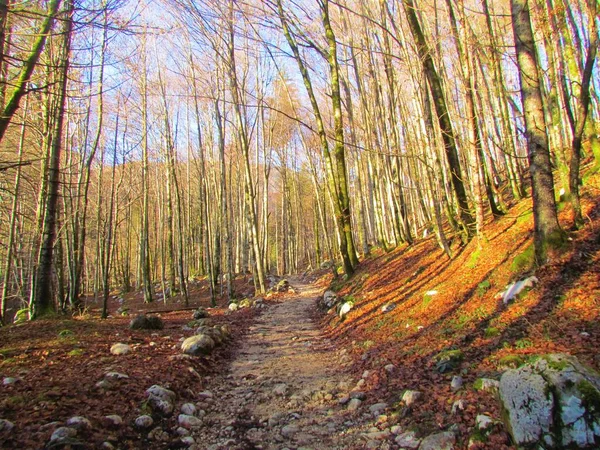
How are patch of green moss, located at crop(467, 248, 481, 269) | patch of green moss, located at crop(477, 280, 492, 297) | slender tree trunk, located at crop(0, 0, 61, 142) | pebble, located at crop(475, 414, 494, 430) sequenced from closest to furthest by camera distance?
1. pebble, located at crop(475, 414, 494, 430)
2. slender tree trunk, located at crop(0, 0, 61, 142)
3. patch of green moss, located at crop(477, 280, 492, 297)
4. patch of green moss, located at crop(467, 248, 481, 269)

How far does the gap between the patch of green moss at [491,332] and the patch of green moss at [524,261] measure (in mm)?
1454

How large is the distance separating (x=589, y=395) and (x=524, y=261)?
3.66 metres

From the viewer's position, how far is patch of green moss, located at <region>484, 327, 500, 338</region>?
13.6 ft

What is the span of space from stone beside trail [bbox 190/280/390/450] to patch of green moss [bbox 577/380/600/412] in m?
1.57

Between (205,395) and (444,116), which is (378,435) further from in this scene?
(444,116)

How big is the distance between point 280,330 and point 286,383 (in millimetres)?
3632

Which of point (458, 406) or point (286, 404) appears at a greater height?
point (458, 406)

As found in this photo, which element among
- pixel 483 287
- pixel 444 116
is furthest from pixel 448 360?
pixel 444 116

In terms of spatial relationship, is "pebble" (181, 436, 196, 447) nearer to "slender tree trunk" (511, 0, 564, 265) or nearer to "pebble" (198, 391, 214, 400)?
"pebble" (198, 391, 214, 400)

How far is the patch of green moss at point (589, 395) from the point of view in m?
2.11

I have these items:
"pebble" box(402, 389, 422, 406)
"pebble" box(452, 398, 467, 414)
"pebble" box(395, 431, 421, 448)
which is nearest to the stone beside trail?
"pebble" box(395, 431, 421, 448)

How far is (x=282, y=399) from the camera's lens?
428cm

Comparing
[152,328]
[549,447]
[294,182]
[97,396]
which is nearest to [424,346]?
[549,447]

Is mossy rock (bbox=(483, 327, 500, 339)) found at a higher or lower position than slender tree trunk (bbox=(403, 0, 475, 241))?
lower
